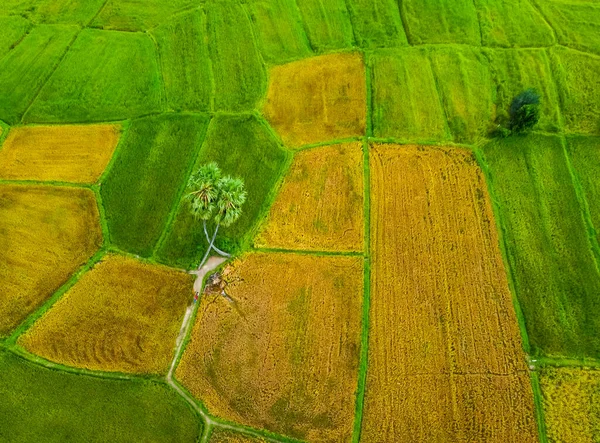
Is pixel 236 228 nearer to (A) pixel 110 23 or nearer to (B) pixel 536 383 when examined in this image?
(B) pixel 536 383

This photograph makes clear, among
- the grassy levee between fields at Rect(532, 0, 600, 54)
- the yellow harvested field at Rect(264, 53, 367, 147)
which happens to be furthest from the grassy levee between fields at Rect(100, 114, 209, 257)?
the grassy levee between fields at Rect(532, 0, 600, 54)

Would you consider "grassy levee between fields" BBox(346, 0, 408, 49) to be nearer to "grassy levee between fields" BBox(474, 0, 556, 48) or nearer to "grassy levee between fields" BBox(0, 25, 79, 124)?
"grassy levee between fields" BBox(474, 0, 556, 48)

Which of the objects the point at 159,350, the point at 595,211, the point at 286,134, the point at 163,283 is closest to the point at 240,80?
the point at 286,134

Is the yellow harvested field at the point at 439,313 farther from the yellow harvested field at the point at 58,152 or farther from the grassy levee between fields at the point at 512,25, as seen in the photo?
the yellow harvested field at the point at 58,152

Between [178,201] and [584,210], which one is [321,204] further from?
[584,210]

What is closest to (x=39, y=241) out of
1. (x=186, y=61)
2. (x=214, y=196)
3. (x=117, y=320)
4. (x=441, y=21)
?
(x=117, y=320)

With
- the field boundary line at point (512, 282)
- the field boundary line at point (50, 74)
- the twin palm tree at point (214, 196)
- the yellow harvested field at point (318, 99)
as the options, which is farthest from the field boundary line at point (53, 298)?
the field boundary line at point (512, 282)
